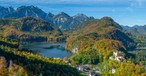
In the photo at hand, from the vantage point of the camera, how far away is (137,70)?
17638 centimetres

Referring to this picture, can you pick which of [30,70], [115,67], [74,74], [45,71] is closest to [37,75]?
[30,70]

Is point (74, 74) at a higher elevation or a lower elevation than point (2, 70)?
lower

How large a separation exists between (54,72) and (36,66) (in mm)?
8090

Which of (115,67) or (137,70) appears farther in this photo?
(115,67)

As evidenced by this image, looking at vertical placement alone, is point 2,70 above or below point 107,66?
above

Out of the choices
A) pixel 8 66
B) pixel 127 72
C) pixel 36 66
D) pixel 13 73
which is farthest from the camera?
pixel 127 72

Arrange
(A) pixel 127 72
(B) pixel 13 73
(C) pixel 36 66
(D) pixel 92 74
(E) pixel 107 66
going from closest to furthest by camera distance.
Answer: (B) pixel 13 73 < (C) pixel 36 66 < (A) pixel 127 72 < (D) pixel 92 74 < (E) pixel 107 66

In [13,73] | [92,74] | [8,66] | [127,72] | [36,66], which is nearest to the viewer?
[13,73]

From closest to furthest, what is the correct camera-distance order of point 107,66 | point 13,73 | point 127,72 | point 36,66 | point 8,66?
point 13,73
point 8,66
point 36,66
point 127,72
point 107,66

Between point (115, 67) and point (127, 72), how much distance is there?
22.0 meters

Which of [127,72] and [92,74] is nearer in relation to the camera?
[127,72]

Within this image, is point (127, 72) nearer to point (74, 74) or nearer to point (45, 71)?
point (74, 74)

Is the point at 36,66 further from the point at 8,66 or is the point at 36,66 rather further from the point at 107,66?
the point at 107,66

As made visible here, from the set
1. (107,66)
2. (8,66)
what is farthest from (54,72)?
(107,66)
